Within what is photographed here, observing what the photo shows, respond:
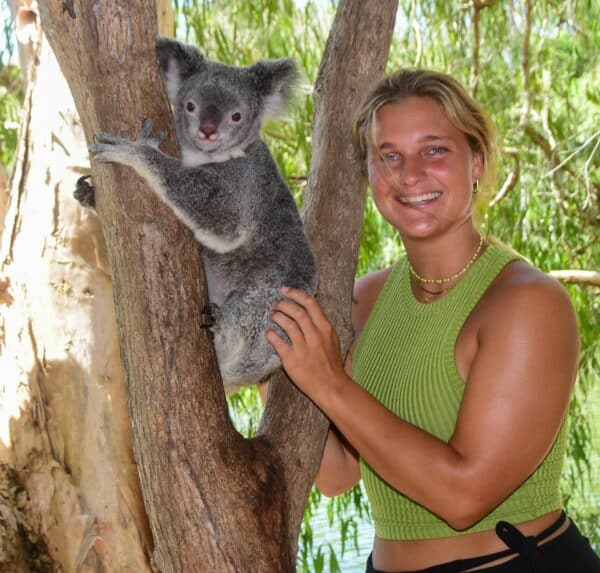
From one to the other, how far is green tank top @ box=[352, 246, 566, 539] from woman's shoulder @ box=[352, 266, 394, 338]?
30 centimetres

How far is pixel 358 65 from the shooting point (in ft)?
6.95

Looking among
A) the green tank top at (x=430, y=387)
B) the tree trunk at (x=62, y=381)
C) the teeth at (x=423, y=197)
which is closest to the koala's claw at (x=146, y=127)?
the teeth at (x=423, y=197)

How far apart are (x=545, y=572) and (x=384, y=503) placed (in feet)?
1.12

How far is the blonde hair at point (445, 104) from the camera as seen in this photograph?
1.63 metres

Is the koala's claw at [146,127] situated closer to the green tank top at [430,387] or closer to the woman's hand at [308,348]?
the woman's hand at [308,348]

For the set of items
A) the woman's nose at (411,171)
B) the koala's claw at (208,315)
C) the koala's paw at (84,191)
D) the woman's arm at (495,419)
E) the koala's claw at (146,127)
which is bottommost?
the woman's arm at (495,419)

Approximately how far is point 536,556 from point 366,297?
0.79m

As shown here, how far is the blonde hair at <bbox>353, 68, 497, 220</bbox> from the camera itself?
1632mm

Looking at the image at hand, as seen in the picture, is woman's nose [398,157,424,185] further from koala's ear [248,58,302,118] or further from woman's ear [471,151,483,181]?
koala's ear [248,58,302,118]

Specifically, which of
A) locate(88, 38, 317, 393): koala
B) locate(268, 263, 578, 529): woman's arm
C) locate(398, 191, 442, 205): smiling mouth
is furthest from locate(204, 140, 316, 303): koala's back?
locate(268, 263, 578, 529): woman's arm

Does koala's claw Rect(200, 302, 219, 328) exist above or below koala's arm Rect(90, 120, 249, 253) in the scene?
below

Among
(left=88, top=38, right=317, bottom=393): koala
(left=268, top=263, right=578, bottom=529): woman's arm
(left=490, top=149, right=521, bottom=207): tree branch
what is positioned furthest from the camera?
(left=490, top=149, right=521, bottom=207): tree branch

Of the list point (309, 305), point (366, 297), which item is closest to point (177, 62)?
point (366, 297)

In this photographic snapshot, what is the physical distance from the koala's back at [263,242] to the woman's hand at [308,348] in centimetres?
41
